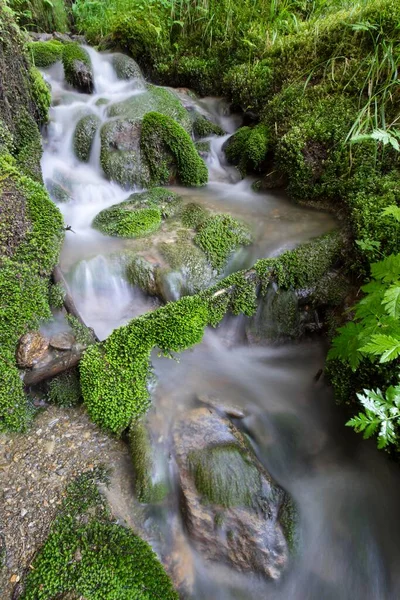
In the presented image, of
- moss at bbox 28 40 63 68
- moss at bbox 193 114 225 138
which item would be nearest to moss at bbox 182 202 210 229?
moss at bbox 193 114 225 138

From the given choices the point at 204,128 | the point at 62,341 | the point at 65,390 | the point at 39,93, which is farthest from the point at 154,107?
the point at 65,390

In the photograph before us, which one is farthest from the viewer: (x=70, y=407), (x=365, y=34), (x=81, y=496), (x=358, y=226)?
(x=365, y=34)

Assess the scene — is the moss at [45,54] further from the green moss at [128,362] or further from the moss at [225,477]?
the moss at [225,477]

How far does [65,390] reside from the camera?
2.61 metres

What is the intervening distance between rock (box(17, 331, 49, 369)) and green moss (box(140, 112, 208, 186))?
10.2ft

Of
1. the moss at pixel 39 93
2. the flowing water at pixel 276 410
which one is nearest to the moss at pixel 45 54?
the flowing water at pixel 276 410

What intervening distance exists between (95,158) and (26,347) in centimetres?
344

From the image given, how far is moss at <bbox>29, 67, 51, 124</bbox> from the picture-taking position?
3689mm

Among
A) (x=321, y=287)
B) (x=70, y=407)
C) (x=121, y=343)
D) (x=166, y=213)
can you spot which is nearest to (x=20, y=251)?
(x=121, y=343)

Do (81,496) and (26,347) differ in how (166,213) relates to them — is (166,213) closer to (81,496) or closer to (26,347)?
(26,347)

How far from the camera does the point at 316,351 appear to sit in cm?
332

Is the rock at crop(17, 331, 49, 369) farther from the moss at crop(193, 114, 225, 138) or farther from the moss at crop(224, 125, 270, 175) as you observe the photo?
the moss at crop(193, 114, 225, 138)

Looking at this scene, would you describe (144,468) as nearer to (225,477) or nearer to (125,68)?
(225,477)

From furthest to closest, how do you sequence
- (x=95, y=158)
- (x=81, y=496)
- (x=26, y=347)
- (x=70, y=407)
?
(x=95, y=158) → (x=70, y=407) → (x=26, y=347) → (x=81, y=496)
